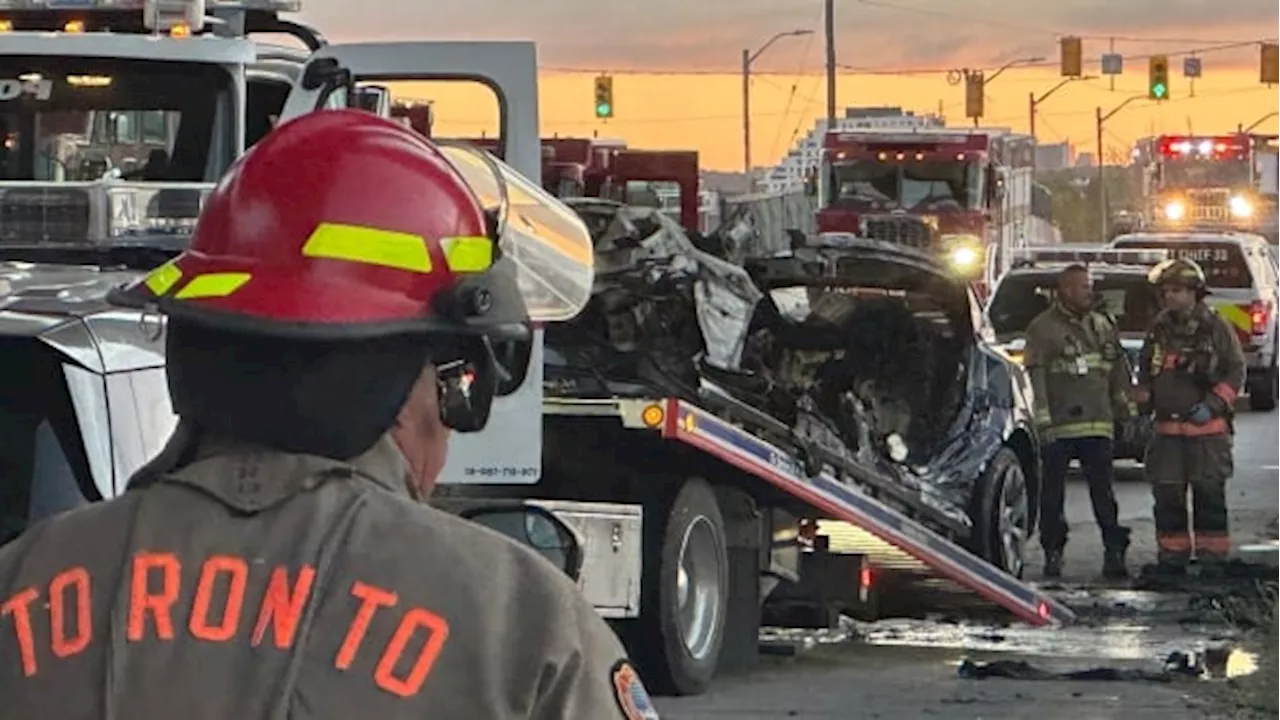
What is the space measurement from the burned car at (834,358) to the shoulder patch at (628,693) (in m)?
7.82

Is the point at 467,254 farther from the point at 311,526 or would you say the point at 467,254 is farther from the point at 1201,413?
the point at 1201,413

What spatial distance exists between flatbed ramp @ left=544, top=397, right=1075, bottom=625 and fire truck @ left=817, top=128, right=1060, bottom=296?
21269mm

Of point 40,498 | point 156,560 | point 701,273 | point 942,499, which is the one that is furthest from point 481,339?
point 942,499

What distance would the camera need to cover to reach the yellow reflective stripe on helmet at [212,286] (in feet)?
6.52

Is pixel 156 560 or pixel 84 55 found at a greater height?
pixel 84 55

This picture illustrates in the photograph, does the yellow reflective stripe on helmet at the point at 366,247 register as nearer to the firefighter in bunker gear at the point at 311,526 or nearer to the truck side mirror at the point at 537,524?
the firefighter in bunker gear at the point at 311,526

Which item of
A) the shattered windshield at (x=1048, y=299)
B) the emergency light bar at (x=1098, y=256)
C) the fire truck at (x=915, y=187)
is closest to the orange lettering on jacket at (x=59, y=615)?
the shattered windshield at (x=1048, y=299)

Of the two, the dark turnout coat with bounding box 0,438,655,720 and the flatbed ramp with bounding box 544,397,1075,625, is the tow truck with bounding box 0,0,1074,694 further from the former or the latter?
the dark turnout coat with bounding box 0,438,655,720

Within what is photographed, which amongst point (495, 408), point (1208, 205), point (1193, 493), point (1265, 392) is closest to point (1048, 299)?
point (1193, 493)

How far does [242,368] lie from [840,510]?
8.64 metres

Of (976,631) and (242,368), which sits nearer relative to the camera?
(242,368)

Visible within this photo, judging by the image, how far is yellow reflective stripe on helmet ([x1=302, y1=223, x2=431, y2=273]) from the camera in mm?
2002

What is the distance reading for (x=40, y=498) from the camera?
421cm

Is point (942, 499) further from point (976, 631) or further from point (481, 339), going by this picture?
point (481, 339)
